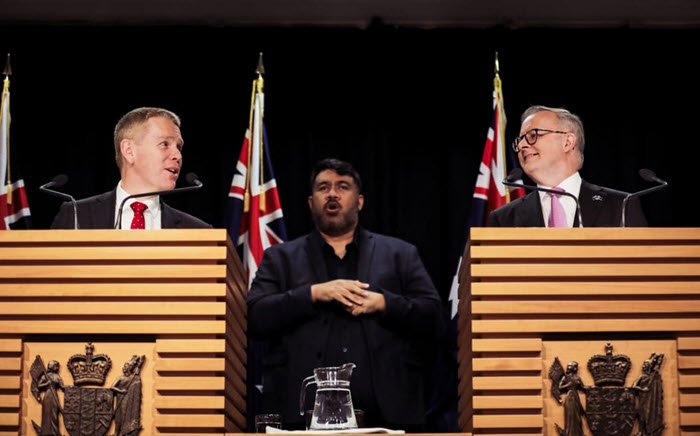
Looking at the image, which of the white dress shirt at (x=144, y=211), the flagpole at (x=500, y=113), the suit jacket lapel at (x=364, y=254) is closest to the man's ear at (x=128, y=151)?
the white dress shirt at (x=144, y=211)

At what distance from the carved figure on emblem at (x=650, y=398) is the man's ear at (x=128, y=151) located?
7.73 feet

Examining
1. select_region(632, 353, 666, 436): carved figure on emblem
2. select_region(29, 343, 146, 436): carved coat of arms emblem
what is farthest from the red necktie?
select_region(632, 353, 666, 436): carved figure on emblem

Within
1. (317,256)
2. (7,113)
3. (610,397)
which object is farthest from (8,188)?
(610,397)

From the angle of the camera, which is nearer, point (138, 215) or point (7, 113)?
point (138, 215)

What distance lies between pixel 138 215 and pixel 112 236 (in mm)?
1220

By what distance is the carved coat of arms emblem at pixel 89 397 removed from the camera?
3.13 meters

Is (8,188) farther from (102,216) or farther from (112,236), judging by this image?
(112,236)

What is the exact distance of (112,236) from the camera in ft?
10.8

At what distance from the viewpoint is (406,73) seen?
6.89m

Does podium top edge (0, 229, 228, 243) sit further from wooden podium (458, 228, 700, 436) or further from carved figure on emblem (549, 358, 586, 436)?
carved figure on emblem (549, 358, 586, 436)

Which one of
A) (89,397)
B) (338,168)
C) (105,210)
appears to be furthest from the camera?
(338,168)

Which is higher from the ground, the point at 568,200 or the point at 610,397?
the point at 568,200

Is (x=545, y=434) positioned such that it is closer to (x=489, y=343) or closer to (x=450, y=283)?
(x=489, y=343)

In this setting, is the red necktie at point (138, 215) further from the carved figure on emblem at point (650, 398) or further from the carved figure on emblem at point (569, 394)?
the carved figure on emblem at point (650, 398)
